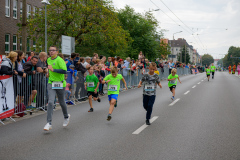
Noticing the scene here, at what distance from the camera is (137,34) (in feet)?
186

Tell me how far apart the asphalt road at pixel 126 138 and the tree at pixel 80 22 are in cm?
2110

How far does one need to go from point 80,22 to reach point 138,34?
2709 centimetres

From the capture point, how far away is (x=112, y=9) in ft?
109

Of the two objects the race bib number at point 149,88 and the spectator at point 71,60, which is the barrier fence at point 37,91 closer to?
the spectator at point 71,60

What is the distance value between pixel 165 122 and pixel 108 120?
58.4 inches

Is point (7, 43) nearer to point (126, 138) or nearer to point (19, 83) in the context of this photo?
point (19, 83)

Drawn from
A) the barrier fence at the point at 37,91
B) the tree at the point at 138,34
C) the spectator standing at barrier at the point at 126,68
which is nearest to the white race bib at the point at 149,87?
the barrier fence at the point at 37,91

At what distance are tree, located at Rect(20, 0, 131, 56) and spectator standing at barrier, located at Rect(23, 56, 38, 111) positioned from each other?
1974 cm

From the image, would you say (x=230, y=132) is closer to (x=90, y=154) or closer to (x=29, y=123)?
(x=90, y=154)

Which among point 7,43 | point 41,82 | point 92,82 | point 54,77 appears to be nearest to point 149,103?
point 54,77

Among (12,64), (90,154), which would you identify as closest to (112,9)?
(12,64)

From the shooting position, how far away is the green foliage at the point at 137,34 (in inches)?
2188

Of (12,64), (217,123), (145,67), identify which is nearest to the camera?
(217,123)

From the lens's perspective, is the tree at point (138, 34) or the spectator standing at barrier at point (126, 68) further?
the tree at point (138, 34)
